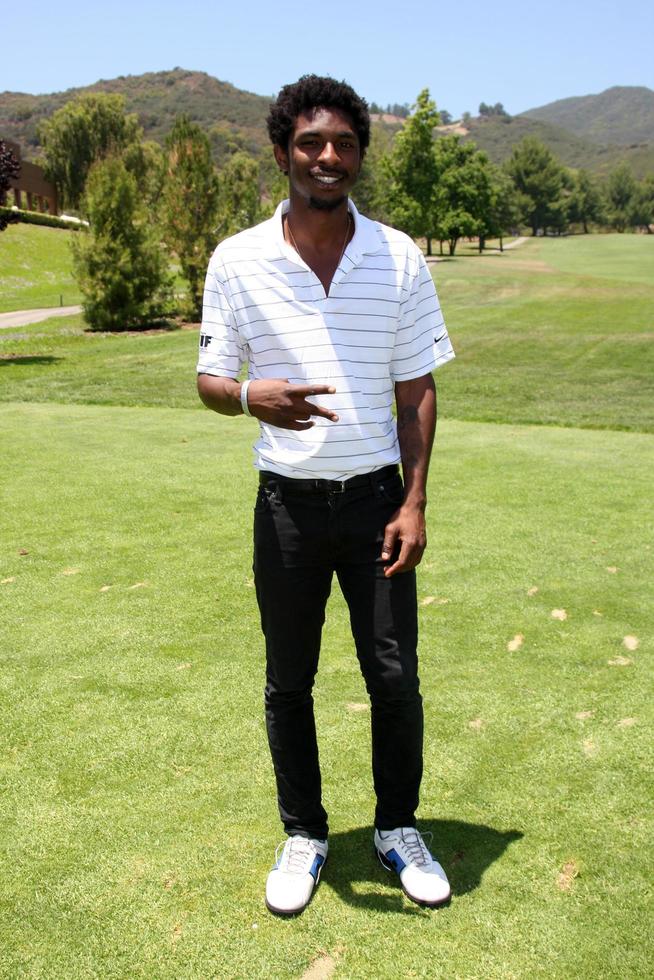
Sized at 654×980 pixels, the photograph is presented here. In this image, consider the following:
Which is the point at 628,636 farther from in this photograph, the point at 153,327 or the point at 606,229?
the point at 606,229

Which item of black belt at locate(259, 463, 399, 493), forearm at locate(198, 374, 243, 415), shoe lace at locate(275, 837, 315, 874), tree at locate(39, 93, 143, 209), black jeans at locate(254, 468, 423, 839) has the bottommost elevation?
shoe lace at locate(275, 837, 315, 874)

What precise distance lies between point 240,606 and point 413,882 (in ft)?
8.92

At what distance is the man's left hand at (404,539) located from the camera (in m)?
2.80

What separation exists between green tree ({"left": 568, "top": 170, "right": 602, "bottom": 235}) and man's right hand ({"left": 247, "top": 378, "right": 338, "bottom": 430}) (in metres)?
137

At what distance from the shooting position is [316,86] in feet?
8.99

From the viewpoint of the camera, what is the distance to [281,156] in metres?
2.96

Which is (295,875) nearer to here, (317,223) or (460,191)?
(317,223)

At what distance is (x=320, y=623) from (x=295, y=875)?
81 cm

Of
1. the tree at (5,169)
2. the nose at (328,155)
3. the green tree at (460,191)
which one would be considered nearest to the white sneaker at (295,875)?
the nose at (328,155)

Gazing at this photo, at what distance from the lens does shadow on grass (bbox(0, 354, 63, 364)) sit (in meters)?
22.0

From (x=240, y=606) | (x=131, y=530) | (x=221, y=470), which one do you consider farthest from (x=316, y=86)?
(x=221, y=470)

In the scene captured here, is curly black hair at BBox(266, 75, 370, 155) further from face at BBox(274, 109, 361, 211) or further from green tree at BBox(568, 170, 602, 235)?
green tree at BBox(568, 170, 602, 235)

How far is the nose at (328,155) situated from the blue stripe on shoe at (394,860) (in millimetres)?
2233

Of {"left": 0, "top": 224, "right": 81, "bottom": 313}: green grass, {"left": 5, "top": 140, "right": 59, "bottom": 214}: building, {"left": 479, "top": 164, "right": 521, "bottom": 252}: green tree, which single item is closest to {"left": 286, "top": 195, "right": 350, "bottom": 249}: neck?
{"left": 0, "top": 224, "right": 81, "bottom": 313}: green grass
